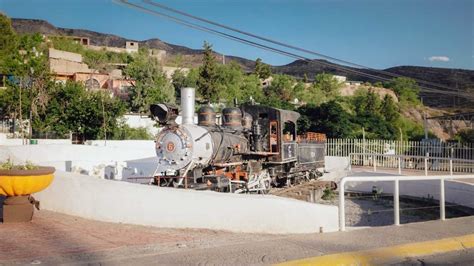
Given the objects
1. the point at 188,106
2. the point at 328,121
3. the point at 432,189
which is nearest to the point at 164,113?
the point at 188,106

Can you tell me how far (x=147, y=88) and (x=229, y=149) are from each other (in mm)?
34878

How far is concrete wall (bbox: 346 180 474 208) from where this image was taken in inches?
648

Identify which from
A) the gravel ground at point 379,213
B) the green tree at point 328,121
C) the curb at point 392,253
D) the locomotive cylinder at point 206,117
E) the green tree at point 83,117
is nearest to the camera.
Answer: the curb at point 392,253

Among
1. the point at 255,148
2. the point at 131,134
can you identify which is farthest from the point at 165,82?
the point at 255,148

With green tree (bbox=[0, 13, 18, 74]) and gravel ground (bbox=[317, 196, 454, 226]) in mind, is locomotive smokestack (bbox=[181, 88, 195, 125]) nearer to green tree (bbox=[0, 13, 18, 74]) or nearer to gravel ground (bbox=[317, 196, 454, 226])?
gravel ground (bbox=[317, 196, 454, 226])

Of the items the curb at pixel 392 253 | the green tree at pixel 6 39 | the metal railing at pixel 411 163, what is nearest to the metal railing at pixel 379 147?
the metal railing at pixel 411 163

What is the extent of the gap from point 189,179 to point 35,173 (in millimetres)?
6587

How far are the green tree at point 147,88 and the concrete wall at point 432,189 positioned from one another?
28296 millimetres

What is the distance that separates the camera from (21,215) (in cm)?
840

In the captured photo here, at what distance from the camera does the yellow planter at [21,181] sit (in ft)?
26.3

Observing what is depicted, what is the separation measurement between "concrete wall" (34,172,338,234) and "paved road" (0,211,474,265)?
0.68ft

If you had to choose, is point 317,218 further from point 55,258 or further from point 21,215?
point 21,215

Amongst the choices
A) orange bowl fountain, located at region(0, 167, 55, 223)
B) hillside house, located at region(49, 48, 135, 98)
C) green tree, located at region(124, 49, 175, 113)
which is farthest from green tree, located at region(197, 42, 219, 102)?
orange bowl fountain, located at region(0, 167, 55, 223)

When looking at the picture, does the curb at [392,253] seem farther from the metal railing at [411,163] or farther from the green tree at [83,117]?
the green tree at [83,117]
